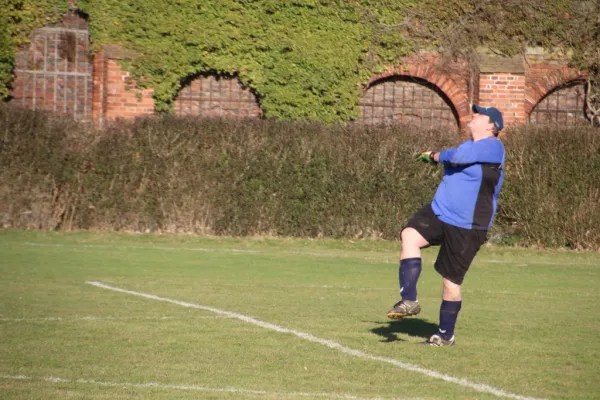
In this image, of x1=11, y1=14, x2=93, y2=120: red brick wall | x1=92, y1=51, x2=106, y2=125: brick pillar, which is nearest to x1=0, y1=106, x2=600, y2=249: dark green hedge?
x1=92, y1=51, x2=106, y2=125: brick pillar

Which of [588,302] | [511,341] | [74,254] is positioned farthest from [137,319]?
[74,254]

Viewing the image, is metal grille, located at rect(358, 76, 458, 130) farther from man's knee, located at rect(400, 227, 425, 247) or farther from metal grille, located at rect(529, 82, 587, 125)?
man's knee, located at rect(400, 227, 425, 247)

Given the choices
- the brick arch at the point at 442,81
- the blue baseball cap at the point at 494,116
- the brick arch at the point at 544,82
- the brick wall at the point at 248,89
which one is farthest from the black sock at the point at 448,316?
the brick arch at the point at 544,82

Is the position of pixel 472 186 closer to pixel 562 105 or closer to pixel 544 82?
pixel 544 82

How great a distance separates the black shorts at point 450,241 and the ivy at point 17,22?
57.7ft

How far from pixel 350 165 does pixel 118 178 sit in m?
4.57

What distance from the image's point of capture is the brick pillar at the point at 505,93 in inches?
974

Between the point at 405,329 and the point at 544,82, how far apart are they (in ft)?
56.0

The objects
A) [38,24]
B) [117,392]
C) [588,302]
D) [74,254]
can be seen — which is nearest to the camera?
[117,392]

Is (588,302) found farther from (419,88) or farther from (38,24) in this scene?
(38,24)

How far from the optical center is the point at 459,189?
8.00 metres

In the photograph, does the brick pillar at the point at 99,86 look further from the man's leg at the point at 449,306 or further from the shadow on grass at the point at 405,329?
the man's leg at the point at 449,306

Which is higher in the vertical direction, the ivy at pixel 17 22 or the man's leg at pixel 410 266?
the ivy at pixel 17 22

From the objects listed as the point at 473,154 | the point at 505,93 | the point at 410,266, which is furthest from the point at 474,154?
the point at 505,93
